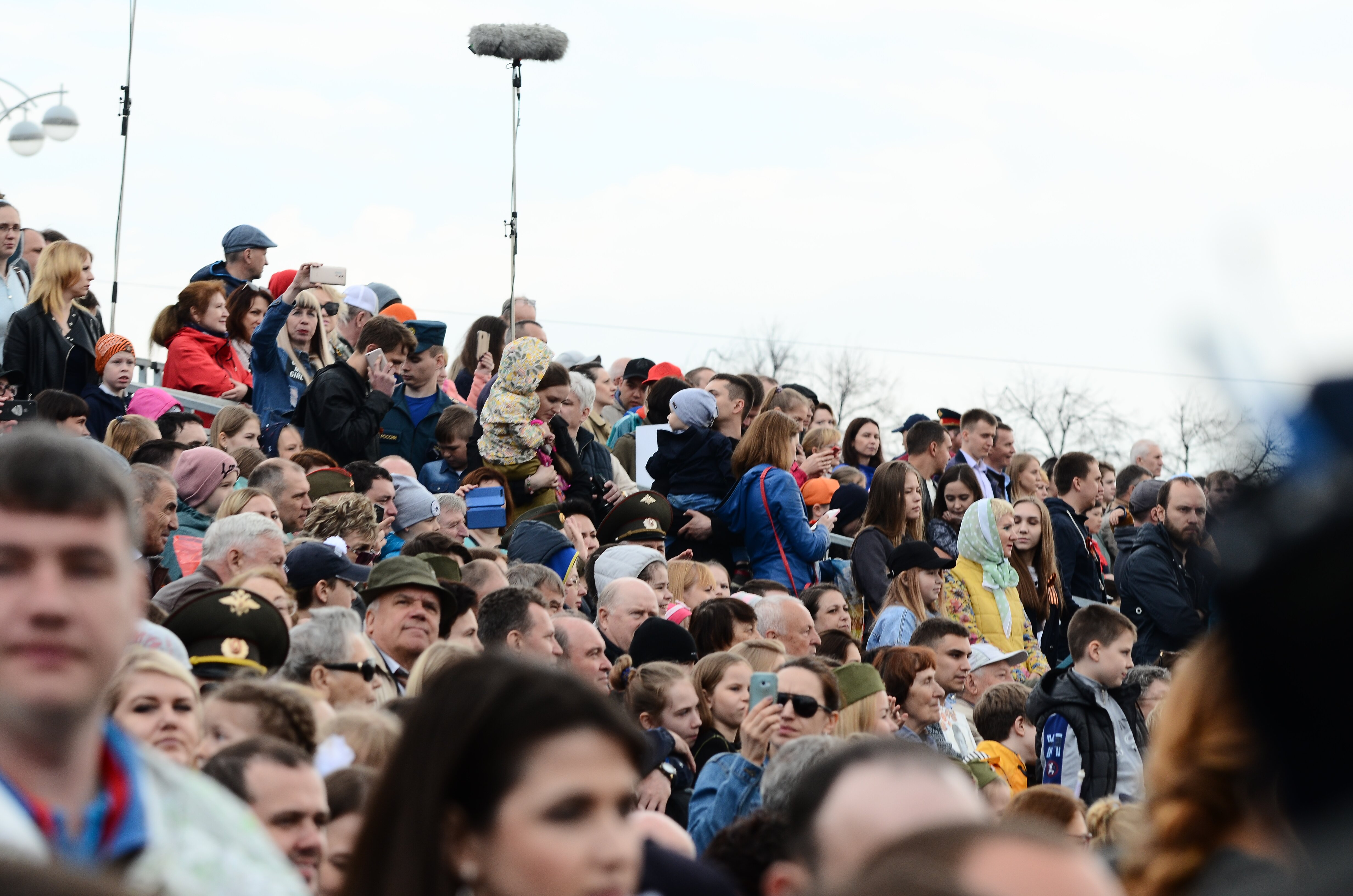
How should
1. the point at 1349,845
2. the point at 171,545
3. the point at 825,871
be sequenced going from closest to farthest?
the point at 1349,845 < the point at 825,871 < the point at 171,545

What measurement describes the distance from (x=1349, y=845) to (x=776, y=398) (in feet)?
40.4

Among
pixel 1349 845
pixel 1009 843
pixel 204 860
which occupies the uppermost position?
pixel 1349 845

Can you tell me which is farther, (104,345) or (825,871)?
(104,345)

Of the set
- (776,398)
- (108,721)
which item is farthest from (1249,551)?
(776,398)

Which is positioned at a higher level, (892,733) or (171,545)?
(171,545)

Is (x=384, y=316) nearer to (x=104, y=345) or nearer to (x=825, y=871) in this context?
(x=104, y=345)

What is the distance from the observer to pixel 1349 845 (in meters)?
1.05

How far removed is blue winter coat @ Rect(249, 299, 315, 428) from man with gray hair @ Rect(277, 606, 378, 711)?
4.97 m

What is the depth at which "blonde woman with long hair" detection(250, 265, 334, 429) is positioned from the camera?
11.0 m

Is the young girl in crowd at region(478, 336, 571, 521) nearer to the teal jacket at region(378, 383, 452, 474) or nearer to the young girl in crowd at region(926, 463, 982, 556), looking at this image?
the teal jacket at region(378, 383, 452, 474)

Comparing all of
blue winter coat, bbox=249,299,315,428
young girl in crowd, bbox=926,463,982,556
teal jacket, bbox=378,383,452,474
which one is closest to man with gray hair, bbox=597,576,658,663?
teal jacket, bbox=378,383,452,474

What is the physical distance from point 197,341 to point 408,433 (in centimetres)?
162

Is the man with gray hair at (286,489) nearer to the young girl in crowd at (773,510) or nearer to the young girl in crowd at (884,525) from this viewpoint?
the young girl in crowd at (773,510)

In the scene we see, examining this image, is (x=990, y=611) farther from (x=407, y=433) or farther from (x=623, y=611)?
(x=407, y=433)
